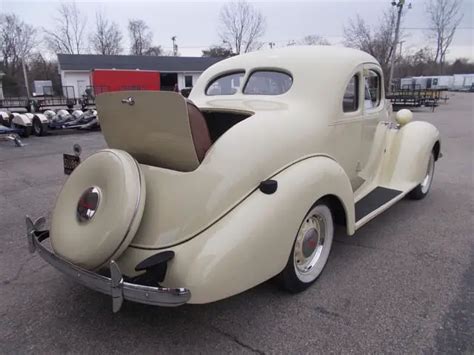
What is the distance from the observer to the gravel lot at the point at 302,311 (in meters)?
2.35

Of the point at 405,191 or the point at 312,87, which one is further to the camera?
the point at 405,191

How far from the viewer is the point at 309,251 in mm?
2990

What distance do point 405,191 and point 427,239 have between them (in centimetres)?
58

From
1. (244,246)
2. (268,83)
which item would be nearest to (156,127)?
(244,246)

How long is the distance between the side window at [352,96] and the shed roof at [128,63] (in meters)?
37.3

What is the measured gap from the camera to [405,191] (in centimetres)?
417

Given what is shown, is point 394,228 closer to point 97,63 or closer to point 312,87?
point 312,87

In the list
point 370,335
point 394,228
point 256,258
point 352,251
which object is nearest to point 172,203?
point 256,258

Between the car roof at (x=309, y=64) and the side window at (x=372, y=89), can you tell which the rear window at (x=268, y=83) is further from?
the side window at (x=372, y=89)

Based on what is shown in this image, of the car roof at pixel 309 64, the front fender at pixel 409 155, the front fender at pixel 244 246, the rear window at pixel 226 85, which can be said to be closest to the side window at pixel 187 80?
the rear window at pixel 226 85

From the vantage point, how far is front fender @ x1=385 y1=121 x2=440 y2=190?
14.4ft

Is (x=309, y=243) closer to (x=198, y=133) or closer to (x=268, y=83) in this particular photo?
(x=198, y=133)

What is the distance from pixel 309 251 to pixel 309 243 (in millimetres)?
82

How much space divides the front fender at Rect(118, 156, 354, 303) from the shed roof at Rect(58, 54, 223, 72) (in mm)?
38257
